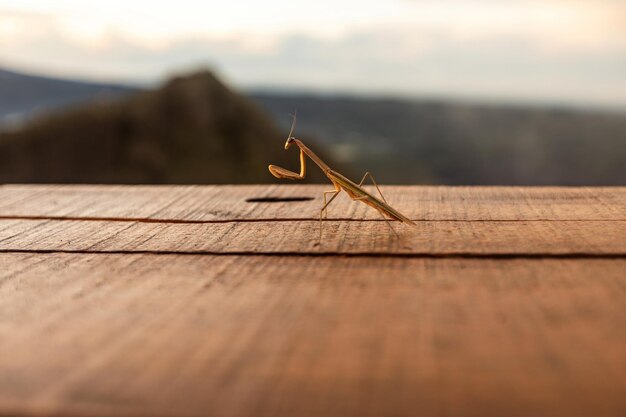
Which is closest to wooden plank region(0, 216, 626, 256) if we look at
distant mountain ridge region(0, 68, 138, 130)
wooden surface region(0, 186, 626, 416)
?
wooden surface region(0, 186, 626, 416)

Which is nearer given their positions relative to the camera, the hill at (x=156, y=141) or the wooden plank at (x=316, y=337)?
the wooden plank at (x=316, y=337)

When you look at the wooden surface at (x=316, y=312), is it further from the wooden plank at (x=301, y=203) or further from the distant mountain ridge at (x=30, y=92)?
the distant mountain ridge at (x=30, y=92)

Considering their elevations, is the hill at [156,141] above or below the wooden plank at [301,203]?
below

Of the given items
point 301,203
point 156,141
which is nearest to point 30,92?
point 156,141

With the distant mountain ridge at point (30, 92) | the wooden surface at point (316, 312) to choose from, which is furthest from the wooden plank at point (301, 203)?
the distant mountain ridge at point (30, 92)

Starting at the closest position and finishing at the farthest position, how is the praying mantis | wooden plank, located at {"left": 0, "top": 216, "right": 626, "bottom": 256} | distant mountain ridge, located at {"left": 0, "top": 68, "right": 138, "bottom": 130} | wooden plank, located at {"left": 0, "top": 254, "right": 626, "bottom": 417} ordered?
1. wooden plank, located at {"left": 0, "top": 254, "right": 626, "bottom": 417}
2. wooden plank, located at {"left": 0, "top": 216, "right": 626, "bottom": 256}
3. the praying mantis
4. distant mountain ridge, located at {"left": 0, "top": 68, "right": 138, "bottom": 130}

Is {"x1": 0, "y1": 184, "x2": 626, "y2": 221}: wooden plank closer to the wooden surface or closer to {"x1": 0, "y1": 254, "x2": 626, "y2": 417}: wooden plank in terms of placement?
the wooden surface

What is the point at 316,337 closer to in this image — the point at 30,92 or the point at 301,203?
the point at 301,203

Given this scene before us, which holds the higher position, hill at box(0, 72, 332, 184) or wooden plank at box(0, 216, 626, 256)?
wooden plank at box(0, 216, 626, 256)
